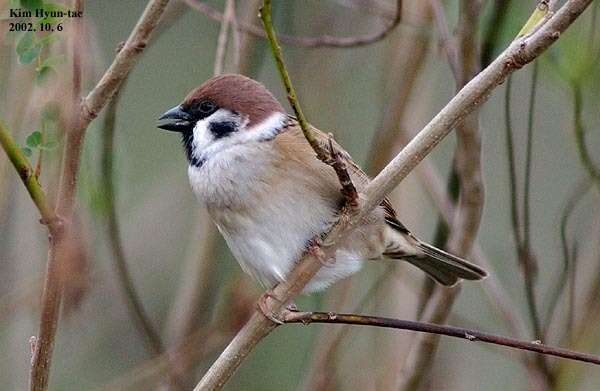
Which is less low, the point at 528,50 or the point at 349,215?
the point at 528,50

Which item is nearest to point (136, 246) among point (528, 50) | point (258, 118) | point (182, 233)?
point (182, 233)

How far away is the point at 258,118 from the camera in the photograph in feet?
8.77

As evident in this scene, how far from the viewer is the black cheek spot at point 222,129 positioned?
105 inches

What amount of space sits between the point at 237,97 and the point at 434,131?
0.96m

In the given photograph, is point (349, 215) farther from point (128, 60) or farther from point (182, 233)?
point (182, 233)

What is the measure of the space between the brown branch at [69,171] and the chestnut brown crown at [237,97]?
2.67 ft

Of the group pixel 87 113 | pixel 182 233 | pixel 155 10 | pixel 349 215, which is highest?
pixel 155 10

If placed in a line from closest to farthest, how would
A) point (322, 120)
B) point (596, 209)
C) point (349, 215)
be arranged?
point (349, 215), point (596, 209), point (322, 120)

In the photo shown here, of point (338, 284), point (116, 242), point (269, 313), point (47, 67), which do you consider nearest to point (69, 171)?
point (47, 67)

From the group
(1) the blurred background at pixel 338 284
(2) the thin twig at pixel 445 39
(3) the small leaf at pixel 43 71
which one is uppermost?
(2) the thin twig at pixel 445 39

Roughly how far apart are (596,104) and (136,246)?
1652 millimetres

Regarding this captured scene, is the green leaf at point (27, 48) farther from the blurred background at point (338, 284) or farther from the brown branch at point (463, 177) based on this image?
the brown branch at point (463, 177)

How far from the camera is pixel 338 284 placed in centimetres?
329

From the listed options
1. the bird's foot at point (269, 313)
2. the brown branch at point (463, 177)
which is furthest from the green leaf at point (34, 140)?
the brown branch at point (463, 177)
